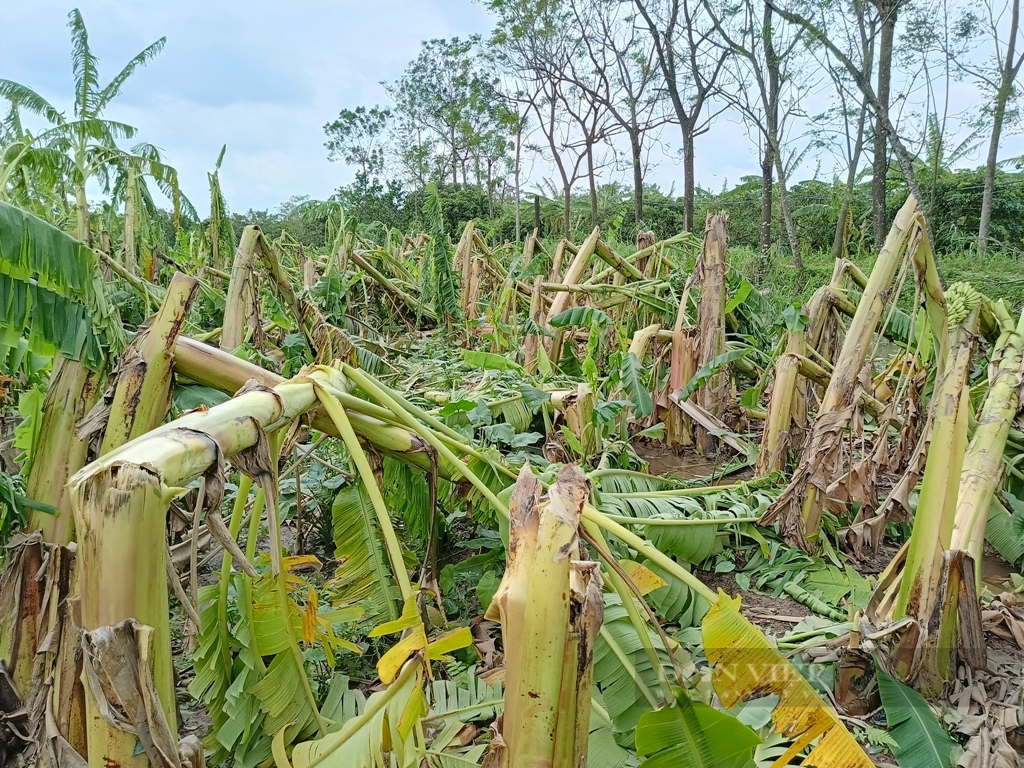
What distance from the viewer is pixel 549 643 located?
638mm

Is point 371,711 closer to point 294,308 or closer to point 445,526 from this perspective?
point 445,526

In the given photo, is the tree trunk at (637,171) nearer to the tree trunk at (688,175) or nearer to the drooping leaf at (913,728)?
the tree trunk at (688,175)

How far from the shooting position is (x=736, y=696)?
2.92 feet

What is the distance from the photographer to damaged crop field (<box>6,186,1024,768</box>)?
644 millimetres

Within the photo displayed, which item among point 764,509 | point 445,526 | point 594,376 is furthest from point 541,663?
point 594,376

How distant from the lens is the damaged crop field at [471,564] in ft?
2.11

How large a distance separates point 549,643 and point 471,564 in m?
1.14

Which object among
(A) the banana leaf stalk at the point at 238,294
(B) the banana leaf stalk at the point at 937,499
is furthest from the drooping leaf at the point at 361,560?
(B) the banana leaf stalk at the point at 937,499

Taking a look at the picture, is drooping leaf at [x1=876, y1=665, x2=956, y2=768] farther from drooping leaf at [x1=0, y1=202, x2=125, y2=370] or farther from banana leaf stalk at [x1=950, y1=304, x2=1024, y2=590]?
drooping leaf at [x1=0, y1=202, x2=125, y2=370]

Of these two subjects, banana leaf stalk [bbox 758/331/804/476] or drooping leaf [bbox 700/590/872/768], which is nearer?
drooping leaf [bbox 700/590/872/768]

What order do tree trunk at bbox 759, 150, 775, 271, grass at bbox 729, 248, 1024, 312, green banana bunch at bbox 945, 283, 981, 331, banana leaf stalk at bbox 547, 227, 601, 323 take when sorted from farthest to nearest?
tree trunk at bbox 759, 150, 775, 271 < grass at bbox 729, 248, 1024, 312 < banana leaf stalk at bbox 547, 227, 601, 323 < green banana bunch at bbox 945, 283, 981, 331

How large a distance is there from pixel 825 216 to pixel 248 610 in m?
19.7

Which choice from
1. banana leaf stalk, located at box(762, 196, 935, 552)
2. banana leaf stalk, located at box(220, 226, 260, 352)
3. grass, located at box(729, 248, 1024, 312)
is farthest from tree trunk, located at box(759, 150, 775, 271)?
banana leaf stalk, located at box(220, 226, 260, 352)

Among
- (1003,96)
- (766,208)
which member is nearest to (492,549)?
(766,208)
